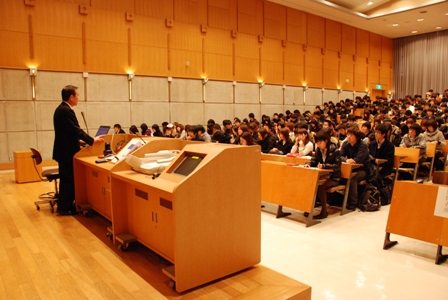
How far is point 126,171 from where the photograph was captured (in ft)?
10.6

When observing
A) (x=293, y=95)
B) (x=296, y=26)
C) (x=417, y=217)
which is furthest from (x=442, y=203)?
(x=296, y=26)

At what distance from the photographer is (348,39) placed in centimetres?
1722

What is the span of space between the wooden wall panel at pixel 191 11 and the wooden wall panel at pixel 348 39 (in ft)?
26.7

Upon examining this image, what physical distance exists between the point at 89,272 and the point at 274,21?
43.5ft

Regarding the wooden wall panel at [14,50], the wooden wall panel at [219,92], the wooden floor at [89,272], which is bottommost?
the wooden floor at [89,272]

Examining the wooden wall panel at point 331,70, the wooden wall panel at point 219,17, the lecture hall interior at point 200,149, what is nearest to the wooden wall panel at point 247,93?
the lecture hall interior at point 200,149

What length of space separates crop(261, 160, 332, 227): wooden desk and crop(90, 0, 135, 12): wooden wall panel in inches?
305

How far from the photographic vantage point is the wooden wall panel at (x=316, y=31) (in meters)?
15.4

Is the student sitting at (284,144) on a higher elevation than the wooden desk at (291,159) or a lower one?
higher

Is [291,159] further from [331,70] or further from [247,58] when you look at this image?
[331,70]

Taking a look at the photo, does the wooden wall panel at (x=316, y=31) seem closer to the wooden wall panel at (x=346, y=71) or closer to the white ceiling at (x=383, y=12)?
the white ceiling at (x=383, y=12)

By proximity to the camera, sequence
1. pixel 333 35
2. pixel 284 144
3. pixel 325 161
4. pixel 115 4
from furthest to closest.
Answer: pixel 333 35
pixel 115 4
pixel 284 144
pixel 325 161

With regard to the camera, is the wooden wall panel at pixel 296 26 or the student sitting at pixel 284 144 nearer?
the student sitting at pixel 284 144

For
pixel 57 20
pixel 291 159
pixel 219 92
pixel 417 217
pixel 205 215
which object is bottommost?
pixel 417 217
